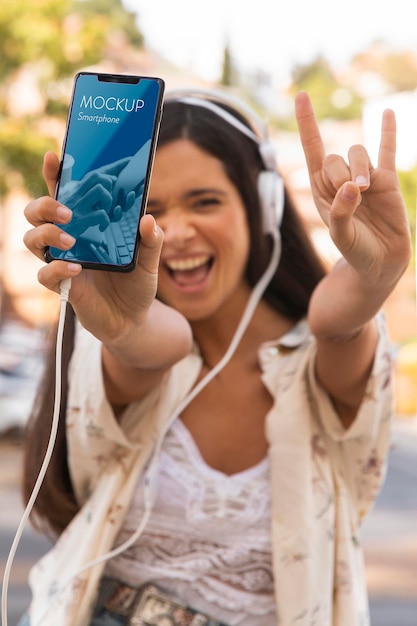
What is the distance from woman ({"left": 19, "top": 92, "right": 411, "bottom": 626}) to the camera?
1444 millimetres

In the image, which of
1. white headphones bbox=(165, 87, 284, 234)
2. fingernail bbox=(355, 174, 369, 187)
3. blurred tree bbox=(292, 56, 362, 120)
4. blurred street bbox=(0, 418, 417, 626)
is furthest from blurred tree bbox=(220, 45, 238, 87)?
fingernail bbox=(355, 174, 369, 187)

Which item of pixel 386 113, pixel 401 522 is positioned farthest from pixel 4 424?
pixel 386 113

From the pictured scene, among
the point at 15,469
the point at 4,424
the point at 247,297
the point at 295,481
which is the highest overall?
the point at 4,424

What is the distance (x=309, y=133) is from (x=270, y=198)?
0.46 m

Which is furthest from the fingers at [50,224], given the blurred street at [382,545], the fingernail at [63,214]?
the blurred street at [382,545]

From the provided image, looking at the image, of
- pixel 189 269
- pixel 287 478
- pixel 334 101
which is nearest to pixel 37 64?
pixel 189 269

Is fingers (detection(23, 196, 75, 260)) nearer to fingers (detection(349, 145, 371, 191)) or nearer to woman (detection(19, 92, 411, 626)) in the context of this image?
woman (detection(19, 92, 411, 626))

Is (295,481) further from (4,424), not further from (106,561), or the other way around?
(4,424)

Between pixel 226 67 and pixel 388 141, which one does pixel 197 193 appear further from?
pixel 226 67

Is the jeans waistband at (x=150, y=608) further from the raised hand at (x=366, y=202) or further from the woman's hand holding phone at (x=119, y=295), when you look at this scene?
the raised hand at (x=366, y=202)

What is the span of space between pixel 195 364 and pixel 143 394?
15 centimetres

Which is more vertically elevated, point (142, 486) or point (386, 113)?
point (386, 113)

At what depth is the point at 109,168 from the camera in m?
1.14

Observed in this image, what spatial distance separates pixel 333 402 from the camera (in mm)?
1570
